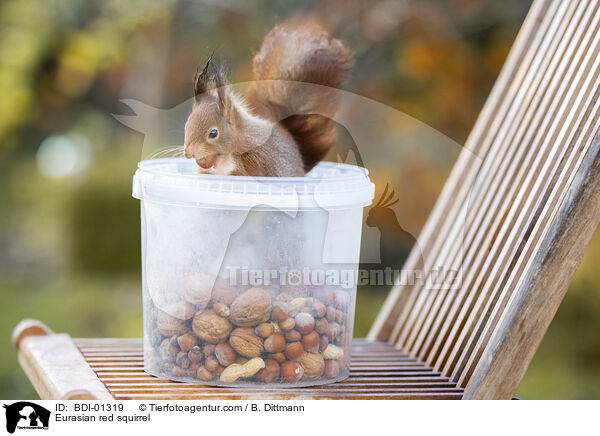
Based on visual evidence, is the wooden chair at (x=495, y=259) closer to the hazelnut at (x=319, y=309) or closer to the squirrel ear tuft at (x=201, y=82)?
the hazelnut at (x=319, y=309)

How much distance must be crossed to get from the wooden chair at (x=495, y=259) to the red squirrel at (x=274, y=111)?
0.59ft

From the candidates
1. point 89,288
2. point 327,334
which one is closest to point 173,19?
point 89,288

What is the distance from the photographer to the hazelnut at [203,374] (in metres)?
0.57

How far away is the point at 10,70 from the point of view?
6.04ft

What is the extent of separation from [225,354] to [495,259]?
26 cm

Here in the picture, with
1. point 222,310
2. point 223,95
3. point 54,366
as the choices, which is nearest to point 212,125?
point 223,95

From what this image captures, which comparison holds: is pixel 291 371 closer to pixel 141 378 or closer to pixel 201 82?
pixel 141 378

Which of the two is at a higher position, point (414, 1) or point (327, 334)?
point (414, 1)

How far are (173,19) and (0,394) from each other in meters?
0.92

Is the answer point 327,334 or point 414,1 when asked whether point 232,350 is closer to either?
point 327,334

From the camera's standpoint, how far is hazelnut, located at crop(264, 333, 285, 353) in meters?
0.56

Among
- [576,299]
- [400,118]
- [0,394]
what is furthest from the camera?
[576,299]

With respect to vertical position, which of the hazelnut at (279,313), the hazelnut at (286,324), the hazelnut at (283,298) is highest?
the hazelnut at (283,298)
